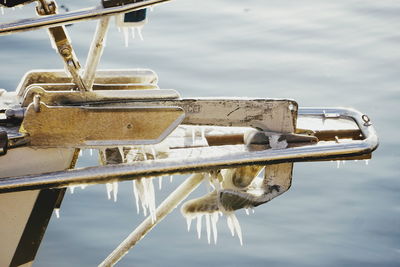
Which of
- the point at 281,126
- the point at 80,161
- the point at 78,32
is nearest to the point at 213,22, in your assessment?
the point at 78,32

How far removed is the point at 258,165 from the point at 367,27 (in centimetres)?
446

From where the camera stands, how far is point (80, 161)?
531 cm

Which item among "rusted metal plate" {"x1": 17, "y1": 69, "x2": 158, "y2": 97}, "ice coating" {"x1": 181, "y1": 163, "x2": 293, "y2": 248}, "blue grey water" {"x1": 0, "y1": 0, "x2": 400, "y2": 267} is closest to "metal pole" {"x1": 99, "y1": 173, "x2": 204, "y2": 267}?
"ice coating" {"x1": 181, "y1": 163, "x2": 293, "y2": 248}

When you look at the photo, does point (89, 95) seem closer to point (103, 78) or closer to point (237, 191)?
point (103, 78)

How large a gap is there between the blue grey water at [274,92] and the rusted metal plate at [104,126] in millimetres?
1375

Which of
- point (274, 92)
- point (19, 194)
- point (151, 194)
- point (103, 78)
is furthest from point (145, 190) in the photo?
point (274, 92)

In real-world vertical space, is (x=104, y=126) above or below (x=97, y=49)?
below

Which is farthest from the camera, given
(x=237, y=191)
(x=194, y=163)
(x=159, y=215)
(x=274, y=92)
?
(x=274, y=92)

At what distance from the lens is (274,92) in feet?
20.0

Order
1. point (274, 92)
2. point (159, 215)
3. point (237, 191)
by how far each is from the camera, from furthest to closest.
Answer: point (274, 92) → point (159, 215) → point (237, 191)

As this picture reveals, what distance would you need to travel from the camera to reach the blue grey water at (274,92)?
456cm

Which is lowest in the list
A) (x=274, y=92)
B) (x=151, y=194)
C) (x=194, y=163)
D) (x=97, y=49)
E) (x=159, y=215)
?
(x=274, y=92)

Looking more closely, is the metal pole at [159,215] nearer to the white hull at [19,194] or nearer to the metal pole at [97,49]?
the white hull at [19,194]

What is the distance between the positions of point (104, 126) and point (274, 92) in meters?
3.01
